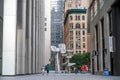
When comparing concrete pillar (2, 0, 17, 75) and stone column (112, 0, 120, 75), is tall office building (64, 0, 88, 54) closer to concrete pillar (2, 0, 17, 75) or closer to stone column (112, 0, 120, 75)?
stone column (112, 0, 120, 75)

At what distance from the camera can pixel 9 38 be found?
32.7 meters

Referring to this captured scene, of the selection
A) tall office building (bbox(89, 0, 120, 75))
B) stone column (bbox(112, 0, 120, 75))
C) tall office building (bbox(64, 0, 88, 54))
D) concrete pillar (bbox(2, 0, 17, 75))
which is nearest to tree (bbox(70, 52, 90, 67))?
tall office building (bbox(64, 0, 88, 54))

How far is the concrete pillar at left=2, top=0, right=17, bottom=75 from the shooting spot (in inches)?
1273

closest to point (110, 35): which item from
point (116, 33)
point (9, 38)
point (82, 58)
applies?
point (116, 33)

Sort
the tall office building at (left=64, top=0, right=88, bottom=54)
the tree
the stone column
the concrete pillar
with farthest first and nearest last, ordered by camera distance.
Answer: the tall office building at (left=64, top=0, right=88, bottom=54) → the tree → the stone column → the concrete pillar

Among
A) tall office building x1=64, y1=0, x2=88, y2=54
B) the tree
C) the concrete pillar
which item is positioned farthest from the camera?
tall office building x1=64, y1=0, x2=88, y2=54

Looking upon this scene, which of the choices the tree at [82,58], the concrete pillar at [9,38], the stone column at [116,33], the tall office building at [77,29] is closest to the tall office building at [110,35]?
the stone column at [116,33]

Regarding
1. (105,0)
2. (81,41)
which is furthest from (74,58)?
(105,0)

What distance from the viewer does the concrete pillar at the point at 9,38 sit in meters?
32.3

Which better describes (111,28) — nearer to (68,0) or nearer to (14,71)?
(14,71)

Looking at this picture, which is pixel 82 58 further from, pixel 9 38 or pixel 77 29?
pixel 9 38

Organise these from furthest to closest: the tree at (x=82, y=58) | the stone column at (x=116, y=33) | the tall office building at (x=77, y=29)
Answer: the tall office building at (x=77, y=29) → the tree at (x=82, y=58) → the stone column at (x=116, y=33)

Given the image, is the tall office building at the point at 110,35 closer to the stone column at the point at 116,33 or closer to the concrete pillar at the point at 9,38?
the stone column at the point at 116,33

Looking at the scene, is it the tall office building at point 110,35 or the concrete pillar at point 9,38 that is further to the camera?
the tall office building at point 110,35
